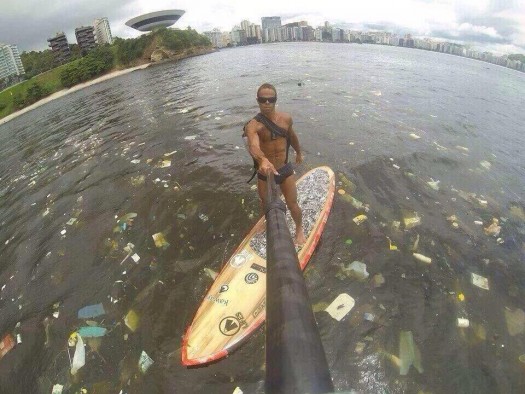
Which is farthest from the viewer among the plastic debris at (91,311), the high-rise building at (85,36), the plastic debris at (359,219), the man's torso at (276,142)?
the high-rise building at (85,36)

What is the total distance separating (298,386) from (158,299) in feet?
15.7

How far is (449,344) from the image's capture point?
4684 mm

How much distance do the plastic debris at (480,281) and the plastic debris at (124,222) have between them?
7823 millimetres

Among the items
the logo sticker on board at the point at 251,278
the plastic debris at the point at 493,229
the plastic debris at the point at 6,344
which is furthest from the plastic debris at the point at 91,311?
the plastic debris at the point at 493,229

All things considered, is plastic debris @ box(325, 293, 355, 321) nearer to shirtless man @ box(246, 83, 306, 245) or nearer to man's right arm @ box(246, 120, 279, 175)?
shirtless man @ box(246, 83, 306, 245)

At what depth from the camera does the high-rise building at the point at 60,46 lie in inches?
4935

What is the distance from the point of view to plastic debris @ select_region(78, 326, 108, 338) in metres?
5.19

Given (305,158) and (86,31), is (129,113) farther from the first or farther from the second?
(86,31)

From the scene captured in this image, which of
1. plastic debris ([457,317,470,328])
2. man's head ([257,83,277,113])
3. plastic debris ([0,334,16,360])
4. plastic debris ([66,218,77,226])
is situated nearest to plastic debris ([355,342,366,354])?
plastic debris ([457,317,470,328])

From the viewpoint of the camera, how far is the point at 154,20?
12662cm

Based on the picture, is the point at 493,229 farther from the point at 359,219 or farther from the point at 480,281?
the point at 359,219

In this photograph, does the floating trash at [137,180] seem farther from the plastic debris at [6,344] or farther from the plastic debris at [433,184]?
the plastic debris at [433,184]

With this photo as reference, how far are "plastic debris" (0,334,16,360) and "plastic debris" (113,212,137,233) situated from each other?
9.68ft

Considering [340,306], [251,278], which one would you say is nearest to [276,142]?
[251,278]
